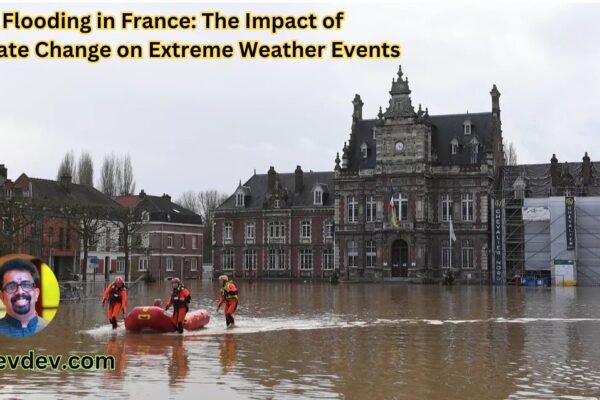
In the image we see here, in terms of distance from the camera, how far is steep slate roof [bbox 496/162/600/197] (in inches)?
2603

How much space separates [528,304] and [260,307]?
11557 mm

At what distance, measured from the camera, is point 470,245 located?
Result: 219ft

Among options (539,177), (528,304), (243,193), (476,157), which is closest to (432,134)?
(476,157)

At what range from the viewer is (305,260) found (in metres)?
75.6

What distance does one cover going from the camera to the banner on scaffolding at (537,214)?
62.4m

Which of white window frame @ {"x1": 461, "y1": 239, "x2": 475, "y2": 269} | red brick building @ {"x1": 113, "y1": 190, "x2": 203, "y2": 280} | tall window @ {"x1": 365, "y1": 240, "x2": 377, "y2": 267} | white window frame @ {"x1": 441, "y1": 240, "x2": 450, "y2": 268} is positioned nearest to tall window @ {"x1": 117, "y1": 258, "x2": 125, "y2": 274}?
red brick building @ {"x1": 113, "y1": 190, "x2": 203, "y2": 280}

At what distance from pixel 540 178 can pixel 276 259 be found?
24.3m

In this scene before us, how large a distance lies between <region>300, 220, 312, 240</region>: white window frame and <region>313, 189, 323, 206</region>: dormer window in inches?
72.4

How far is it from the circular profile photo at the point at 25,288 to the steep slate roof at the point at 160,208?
233 ft

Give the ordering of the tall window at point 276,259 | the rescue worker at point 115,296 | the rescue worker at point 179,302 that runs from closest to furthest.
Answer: the rescue worker at point 179,302 < the rescue worker at point 115,296 < the tall window at point 276,259

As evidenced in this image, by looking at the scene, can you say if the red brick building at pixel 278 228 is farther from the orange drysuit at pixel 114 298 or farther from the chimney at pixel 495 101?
the orange drysuit at pixel 114 298

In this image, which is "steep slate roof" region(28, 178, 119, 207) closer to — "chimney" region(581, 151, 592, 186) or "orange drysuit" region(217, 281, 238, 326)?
"chimney" region(581, 151, 592, 186)

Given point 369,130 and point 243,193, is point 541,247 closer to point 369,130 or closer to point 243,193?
point 369,130

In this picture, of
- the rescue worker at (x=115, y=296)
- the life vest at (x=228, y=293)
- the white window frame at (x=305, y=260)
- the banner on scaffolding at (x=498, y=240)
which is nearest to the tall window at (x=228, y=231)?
the white window frame at (x=305, y=260)
